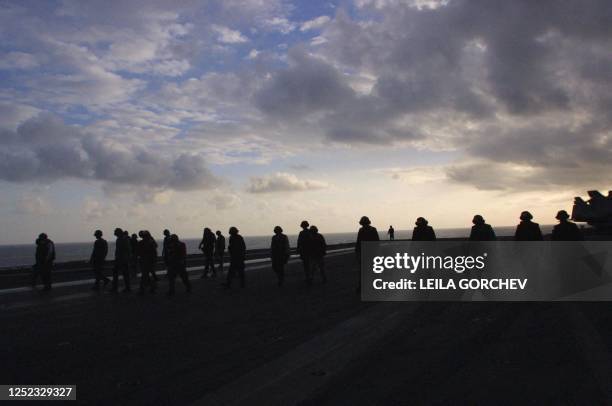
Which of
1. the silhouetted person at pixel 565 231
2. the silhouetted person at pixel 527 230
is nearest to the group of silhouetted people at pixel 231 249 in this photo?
the silhouetted person at pixel 527 230

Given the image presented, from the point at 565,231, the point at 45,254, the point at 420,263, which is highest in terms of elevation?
the point at 565,231

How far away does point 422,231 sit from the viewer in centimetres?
1355

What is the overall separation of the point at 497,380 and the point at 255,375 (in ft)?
8.62

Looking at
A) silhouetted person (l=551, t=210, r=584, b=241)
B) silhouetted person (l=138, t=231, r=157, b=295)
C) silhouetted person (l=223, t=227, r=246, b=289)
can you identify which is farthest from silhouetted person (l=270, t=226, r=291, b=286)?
silhouetted person (l=551, t=210, r=584, b=241)

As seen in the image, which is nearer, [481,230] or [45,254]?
[481,230]

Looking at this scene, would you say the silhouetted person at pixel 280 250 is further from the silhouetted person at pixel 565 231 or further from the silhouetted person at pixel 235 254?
the silhouetted person at pixel 565 231

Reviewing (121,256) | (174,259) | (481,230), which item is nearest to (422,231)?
(481,230)

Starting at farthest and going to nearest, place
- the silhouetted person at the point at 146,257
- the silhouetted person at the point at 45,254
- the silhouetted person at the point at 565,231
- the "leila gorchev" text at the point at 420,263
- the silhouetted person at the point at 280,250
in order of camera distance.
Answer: the "leila gorchev" text at the point at 420,263, the silhouetted person at the point at 45,254, the silhouetted person at the point at 280,250, the silhouetted person at the point at 146,257, the silhouetted person at the point at 565,231

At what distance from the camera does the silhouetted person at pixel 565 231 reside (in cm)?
1111

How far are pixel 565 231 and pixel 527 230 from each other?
110 cm

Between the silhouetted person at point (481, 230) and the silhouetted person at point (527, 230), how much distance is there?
0.74 metres

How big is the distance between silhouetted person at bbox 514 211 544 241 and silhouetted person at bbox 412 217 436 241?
2148mm

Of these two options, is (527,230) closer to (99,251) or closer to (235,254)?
(235,254)

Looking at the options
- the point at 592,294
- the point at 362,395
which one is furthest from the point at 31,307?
the point at 592,294
